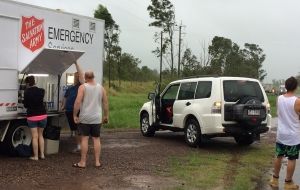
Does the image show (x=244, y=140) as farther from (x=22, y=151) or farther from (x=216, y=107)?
(x=22, y=151)

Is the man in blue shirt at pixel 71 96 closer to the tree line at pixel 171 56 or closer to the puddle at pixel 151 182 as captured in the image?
the puddle at pixel 151 182

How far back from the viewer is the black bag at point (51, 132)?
37.3 feet

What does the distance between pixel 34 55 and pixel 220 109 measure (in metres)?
4.54

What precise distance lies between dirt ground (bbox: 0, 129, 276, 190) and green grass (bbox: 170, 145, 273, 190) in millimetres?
313

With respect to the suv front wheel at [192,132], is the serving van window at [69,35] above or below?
above

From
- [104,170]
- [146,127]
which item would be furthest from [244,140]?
[104,170]

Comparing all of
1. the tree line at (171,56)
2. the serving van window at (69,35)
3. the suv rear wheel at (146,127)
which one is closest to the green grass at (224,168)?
the suv rear wheel at (146,127)

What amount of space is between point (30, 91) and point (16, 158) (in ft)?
4.84

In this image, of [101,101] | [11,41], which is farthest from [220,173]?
[11,41]

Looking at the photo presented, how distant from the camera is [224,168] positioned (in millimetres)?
10617

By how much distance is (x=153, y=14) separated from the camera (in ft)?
139

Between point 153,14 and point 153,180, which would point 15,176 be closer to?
point 153,180

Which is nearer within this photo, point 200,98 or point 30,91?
point 30,91

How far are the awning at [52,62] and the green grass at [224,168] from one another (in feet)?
10.1
